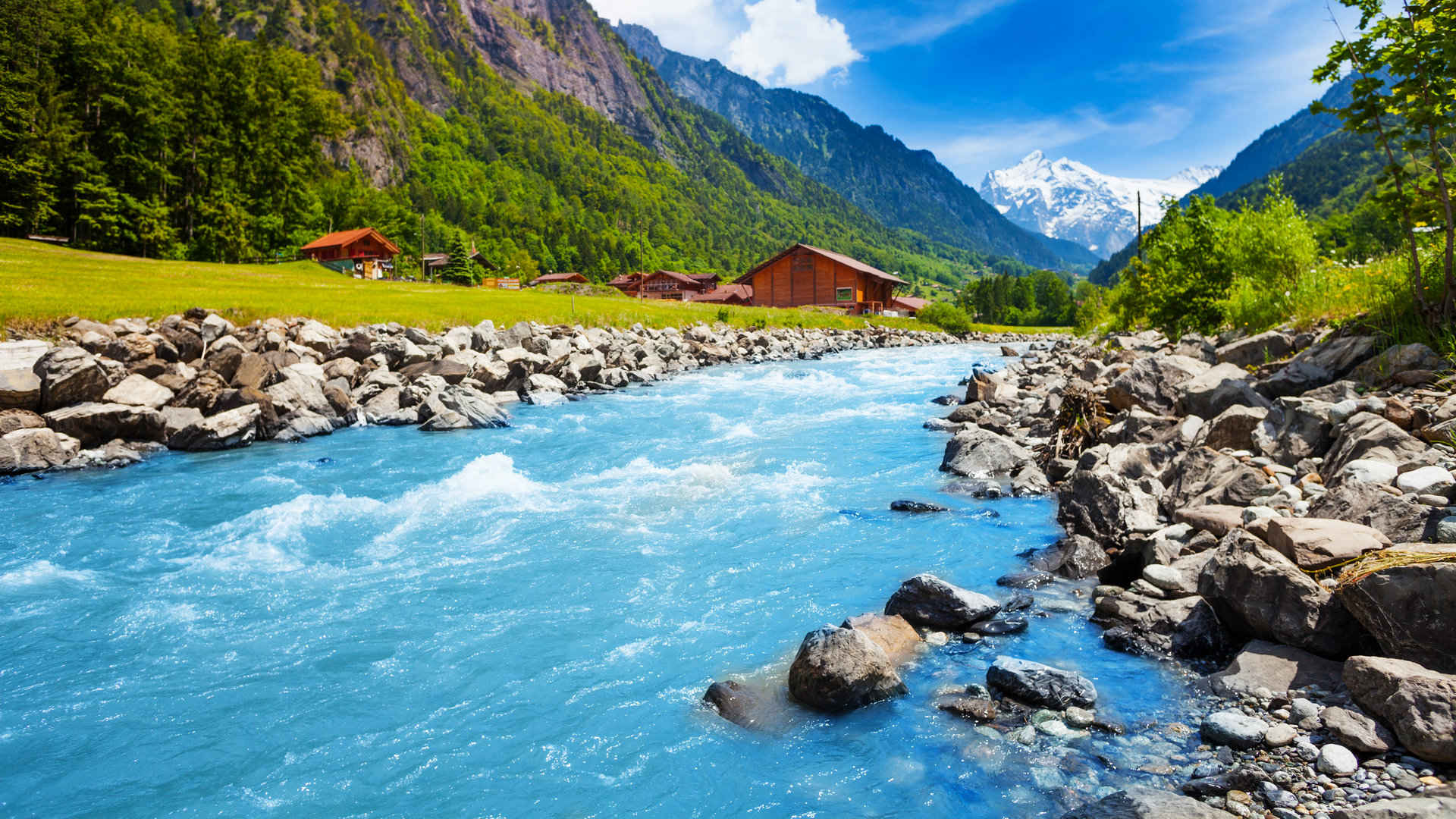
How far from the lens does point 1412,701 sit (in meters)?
4.61

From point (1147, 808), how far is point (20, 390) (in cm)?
2171

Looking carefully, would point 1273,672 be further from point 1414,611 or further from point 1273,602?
point 1414,611

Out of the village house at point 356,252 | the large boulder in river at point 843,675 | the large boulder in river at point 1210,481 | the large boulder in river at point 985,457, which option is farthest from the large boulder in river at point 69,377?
the village house at point 356,252

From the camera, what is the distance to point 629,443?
60.3 feet

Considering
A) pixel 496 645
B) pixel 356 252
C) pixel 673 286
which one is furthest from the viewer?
pixel 673 286

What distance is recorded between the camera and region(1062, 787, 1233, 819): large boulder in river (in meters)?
4.31

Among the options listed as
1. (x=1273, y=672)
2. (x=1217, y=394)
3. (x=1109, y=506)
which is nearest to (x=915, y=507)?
(x=1109, y=506)

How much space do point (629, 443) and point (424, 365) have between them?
36.1 feet

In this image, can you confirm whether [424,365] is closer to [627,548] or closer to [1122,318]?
[627,548]

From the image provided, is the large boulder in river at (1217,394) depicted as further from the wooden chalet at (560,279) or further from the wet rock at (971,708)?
the wooden chalet at (560,279)

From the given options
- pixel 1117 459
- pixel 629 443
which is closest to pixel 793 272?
pixel 629 443

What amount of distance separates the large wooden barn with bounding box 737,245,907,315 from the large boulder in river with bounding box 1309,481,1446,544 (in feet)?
248

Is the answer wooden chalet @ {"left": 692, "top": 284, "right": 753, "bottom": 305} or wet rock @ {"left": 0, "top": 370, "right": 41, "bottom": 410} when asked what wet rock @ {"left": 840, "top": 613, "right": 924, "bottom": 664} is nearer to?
wet rock @ {"left": 0, "top": 370, "right": 41, "bottom": 410}

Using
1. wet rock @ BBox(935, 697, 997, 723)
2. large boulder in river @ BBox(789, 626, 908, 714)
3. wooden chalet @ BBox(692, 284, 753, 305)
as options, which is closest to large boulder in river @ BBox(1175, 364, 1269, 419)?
wet rock @ BBox(935, 697, 997, 723)
